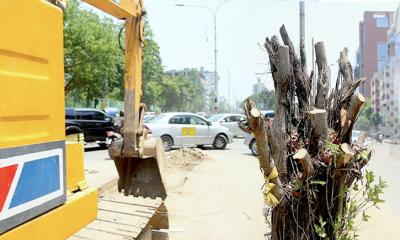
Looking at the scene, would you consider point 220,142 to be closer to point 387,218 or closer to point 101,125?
point 101,125

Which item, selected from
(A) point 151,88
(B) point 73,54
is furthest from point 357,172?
(A) point 151,88

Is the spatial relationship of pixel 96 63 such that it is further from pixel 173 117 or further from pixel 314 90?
pixel 314 90

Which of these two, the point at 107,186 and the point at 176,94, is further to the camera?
the point at 176,94

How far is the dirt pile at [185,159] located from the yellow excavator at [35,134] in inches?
348

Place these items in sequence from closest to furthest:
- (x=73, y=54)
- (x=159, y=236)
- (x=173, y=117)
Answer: (x=159, y=236) < (x=173, y=117) < (x=73, y=54)

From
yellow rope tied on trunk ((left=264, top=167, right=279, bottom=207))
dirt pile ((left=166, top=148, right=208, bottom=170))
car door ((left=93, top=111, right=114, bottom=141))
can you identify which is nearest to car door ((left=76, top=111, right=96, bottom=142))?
car door ((left=93, top=111, right=114, bottom=141))

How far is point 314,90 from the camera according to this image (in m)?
3.69

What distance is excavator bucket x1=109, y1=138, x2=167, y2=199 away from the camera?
4.72m

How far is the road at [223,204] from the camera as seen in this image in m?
5.81

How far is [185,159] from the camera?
12008 millimetres

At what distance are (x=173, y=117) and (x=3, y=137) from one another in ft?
44.9

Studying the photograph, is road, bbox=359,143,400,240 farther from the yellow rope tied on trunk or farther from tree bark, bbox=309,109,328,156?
the yellow rope tied on trunk

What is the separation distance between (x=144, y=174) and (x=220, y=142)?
479 inches

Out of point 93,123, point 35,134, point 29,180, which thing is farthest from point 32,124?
point 93,123
